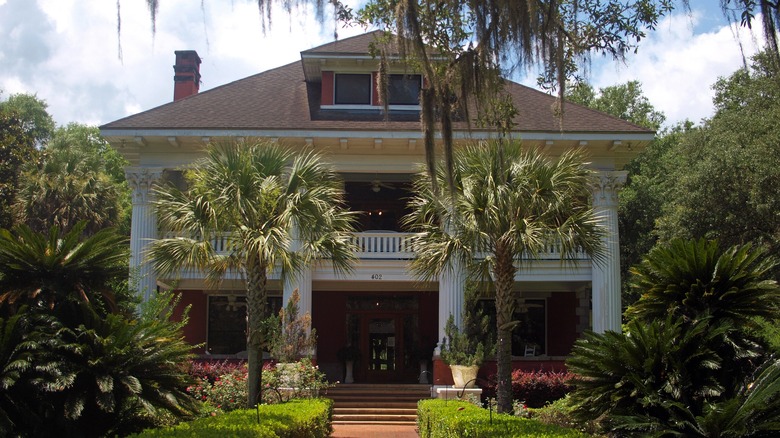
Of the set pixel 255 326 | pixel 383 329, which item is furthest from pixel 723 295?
pixel 383 329

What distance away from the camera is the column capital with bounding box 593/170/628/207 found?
74.1 ft

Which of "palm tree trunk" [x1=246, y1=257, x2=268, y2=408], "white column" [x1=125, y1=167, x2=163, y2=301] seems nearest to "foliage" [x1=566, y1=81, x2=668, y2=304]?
"white column" [x1=125, y1=167, x2=163, y2=301]

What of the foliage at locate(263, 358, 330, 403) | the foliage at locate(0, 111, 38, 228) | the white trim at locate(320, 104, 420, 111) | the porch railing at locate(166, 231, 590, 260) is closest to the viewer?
the foliage at locate(263, 358, 330, 403)

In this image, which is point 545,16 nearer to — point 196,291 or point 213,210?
point 213,210

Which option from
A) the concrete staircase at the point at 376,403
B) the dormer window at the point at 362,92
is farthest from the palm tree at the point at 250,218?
the dormer window at the point at 362,92

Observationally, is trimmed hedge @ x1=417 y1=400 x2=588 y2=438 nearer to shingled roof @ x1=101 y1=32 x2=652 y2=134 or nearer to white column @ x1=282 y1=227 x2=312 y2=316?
white column @ x1=282 y1=227 x2=312 y2=316

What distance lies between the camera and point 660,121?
4481 centimetres

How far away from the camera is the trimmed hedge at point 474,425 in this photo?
36.7 feet

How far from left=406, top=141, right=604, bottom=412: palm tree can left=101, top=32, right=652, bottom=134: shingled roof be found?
197 inches

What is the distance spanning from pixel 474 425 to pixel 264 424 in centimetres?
285

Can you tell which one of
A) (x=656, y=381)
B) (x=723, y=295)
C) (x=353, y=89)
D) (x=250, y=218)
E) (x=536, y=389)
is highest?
(x=353, y=89)

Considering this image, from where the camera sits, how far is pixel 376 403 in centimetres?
2225

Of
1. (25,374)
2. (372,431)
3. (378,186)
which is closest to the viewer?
(25,374)

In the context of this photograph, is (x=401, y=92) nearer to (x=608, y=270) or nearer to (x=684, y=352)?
(x=608, y=270)
